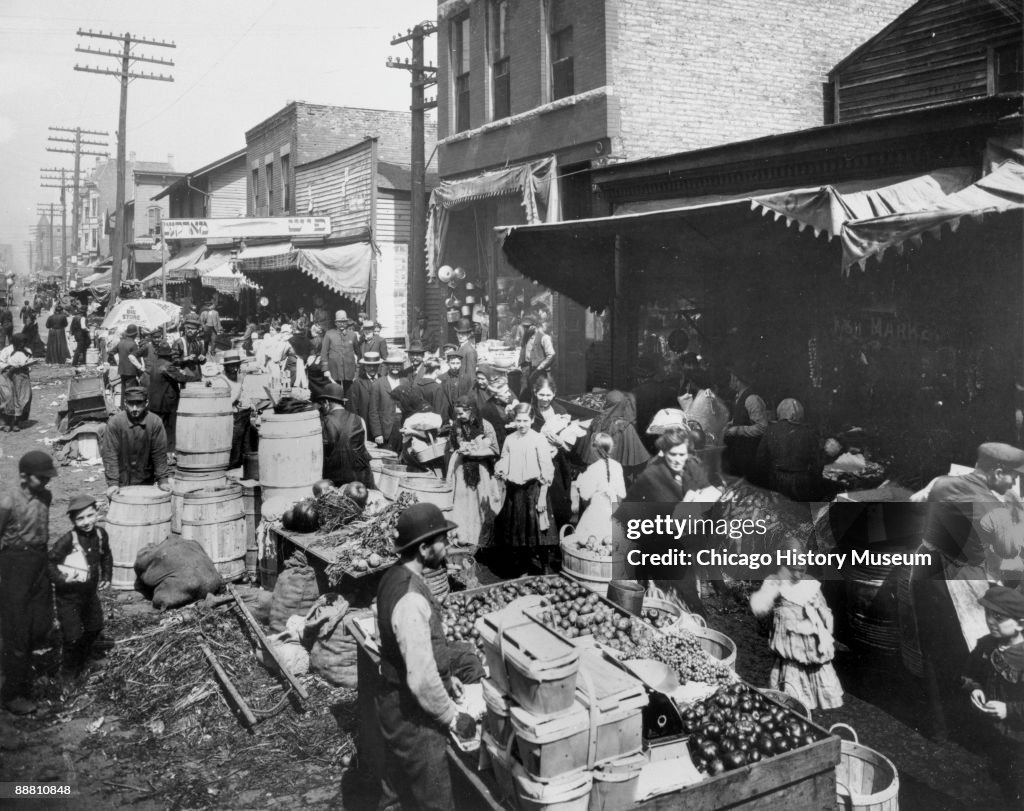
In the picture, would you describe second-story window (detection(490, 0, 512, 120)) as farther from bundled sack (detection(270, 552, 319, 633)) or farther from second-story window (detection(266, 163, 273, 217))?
second-story window (detection(266, 163, 273, 217))

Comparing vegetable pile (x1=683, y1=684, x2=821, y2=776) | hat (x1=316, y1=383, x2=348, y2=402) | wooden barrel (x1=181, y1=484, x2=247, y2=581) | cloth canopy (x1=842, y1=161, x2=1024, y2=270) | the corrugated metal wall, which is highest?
the corrugated metal wall

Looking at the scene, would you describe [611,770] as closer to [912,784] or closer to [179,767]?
[912,784]

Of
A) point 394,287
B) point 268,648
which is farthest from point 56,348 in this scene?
point 268,648

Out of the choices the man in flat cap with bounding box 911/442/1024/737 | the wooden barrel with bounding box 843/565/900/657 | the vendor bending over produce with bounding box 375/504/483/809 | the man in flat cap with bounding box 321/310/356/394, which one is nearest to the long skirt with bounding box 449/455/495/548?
the wooden barrel with bounding box 843/565/900/657

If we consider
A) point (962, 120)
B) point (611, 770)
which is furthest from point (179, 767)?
point (962, 120)

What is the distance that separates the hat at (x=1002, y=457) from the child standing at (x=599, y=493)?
120 inches

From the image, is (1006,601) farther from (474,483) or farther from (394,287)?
(394,287)

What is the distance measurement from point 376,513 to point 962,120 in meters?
7.39

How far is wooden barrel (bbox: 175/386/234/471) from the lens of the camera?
34.4 ft

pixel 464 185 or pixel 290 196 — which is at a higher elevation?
pixel 290 196

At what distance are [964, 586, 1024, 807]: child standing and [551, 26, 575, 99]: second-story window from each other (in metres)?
13.7

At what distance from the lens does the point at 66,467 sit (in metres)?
13.9

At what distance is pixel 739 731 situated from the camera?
4250mm

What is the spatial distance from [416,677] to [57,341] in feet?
90.8
